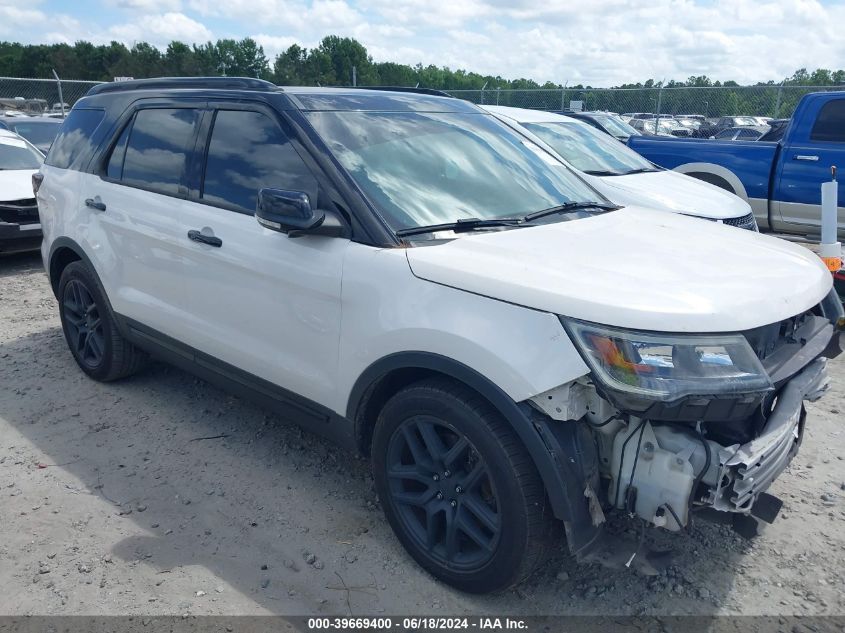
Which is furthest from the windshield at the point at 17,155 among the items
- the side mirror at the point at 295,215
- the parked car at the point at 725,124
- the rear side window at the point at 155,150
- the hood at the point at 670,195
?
the parked car at the point at 725,124

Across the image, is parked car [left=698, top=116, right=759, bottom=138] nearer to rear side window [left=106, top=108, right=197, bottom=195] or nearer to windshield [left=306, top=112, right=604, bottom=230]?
windshield [left=306, top=112, right=604, bottom=230]

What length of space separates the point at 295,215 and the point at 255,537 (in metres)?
1.50

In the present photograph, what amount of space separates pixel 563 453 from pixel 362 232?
48.1 inches

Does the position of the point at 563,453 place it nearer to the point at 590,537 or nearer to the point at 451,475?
the point at 590,537

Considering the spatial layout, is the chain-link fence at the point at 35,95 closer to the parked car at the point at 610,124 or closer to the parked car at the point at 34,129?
the parked car at the point at 34,129

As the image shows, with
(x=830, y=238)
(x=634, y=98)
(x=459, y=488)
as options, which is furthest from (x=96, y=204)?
(x=634, y=98)

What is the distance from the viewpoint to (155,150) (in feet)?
13.4

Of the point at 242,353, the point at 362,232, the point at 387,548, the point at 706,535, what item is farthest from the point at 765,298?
the point at 242,353

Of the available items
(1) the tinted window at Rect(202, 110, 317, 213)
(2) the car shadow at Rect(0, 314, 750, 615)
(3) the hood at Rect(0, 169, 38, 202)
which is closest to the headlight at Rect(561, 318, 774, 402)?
(2) the car shadow at Rect(0, 314, 750, 615)

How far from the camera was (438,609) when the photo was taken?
2770 mm

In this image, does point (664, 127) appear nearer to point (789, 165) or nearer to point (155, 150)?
point (789, 165)

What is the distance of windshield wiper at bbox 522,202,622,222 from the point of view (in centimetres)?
330

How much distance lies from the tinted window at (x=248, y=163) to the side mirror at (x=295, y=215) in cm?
20

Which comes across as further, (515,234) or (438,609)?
(515,234)
